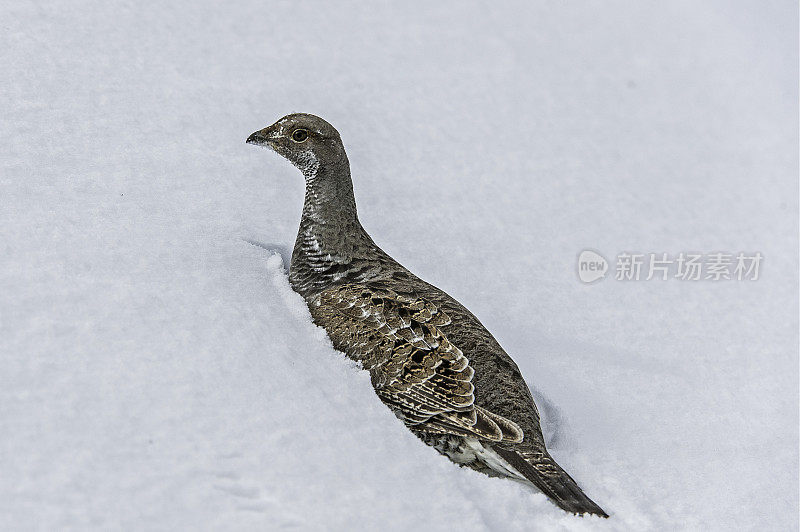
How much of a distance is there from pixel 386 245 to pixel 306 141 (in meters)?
1.39

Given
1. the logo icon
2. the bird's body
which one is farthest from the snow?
the bird's body

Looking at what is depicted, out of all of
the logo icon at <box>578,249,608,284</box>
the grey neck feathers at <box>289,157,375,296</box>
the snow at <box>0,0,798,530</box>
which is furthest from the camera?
the logo icon at <box>578,249,608,284</box>

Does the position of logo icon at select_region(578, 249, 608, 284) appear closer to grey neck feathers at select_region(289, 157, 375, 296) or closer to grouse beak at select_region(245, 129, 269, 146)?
grey neck feathers at select_region(289, 157, 375, 296)

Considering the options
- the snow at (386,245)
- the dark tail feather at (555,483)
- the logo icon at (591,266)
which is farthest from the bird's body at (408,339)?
the logo icon at (591,266)

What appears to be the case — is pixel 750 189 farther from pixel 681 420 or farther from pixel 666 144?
pixel 681 420

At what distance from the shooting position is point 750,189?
8.75 meters

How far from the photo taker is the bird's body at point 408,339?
14.0 ft

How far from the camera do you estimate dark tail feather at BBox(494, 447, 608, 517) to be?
397 centimetres

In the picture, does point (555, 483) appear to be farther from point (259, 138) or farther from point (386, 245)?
point (259, 138)

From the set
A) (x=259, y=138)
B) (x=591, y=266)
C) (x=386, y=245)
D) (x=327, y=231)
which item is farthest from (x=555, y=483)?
(x=591, y=266)

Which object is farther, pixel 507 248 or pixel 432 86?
pixel 432 86

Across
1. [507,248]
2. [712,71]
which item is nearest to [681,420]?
[507,248]

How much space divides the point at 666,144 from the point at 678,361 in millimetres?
3508

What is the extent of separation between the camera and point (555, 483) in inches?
160
